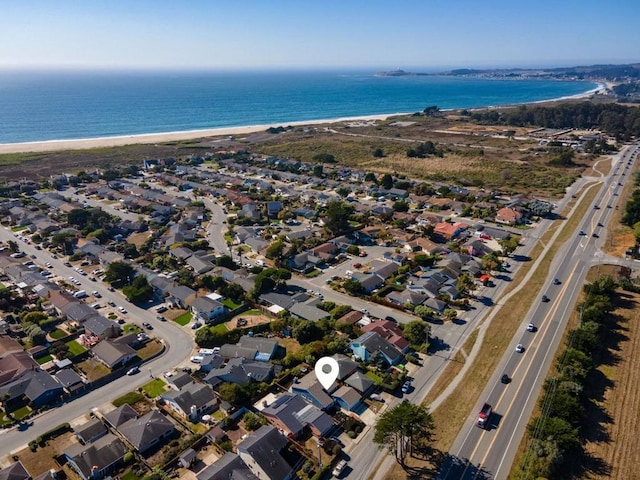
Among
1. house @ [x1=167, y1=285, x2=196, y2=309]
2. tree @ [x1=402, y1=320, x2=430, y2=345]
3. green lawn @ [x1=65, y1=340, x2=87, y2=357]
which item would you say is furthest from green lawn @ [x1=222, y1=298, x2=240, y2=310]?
tree @ [x1=402, y1=320, x2=430, y2=345]

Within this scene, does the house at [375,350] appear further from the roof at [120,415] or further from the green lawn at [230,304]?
the roof at [120,415]

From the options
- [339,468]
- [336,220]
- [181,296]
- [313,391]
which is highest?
[336,220]

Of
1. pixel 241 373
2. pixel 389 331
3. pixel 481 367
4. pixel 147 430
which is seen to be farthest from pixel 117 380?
pixel 481 367

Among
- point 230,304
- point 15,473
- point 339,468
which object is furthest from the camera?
point 230,304

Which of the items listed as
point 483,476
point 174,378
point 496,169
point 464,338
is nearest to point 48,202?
point 174,378

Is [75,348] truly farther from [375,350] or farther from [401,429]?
[401,429]

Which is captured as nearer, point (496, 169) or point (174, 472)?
A: point (174, 472)

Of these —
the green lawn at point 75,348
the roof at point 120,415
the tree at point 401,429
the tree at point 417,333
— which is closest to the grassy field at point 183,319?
the green lawn at point 75,348

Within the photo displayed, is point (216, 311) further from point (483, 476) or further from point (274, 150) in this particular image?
point (274, 150)
